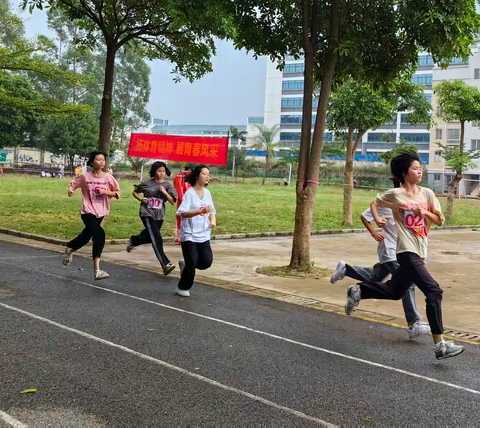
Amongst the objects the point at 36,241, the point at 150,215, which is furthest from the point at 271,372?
the point at 36,241

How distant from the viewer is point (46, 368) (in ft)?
13.7

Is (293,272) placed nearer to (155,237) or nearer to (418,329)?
(155,237)

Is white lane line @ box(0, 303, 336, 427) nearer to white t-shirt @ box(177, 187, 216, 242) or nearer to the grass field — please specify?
white t-shirt @ box(177, 187, 216, 242)

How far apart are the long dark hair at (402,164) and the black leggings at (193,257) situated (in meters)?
2.59

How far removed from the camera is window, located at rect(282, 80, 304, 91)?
94125 mm

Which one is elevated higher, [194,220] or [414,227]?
[414,227]

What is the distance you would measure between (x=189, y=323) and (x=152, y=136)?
883 centimetres

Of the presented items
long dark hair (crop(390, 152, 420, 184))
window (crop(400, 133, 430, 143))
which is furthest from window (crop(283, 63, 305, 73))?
long dark hair (crop(390, 152, 420, 184))

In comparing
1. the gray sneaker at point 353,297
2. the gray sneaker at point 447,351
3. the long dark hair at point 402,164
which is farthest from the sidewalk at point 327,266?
the long dark hair at point 402,164

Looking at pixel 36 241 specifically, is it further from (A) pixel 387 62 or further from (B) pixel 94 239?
(A) pixel 387 62

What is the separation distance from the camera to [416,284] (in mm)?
5059

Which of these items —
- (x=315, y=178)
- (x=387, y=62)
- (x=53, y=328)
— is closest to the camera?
(x=53, y=328)

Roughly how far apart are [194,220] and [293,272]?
299 cm

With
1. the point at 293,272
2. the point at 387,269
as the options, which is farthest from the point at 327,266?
the point at 387,269
